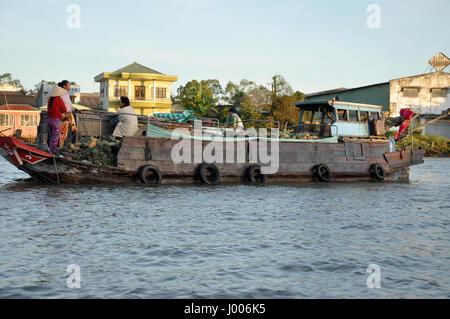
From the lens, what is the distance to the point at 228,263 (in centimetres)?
654

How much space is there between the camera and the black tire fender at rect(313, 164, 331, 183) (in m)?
17.2

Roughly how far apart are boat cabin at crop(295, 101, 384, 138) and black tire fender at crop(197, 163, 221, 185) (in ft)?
15.0

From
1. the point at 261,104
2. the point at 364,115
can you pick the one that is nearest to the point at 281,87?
the point at 261,104

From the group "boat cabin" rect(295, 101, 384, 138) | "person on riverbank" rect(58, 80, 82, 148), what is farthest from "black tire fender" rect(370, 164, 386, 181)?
"person on riverbank" rect(58, 80, 82, 148)

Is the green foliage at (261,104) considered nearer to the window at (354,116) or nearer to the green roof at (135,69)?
the green roof at (135,69)

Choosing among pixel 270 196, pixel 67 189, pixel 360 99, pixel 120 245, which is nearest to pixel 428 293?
pixel 120 245

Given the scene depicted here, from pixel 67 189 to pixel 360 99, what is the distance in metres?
36.5

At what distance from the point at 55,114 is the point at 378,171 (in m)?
12.2

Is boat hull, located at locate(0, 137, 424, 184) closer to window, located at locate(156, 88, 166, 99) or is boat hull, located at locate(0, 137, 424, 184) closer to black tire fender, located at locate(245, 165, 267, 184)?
black tire fender, located at locate(245, 165, 267, 184)

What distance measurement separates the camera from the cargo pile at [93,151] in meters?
13.4

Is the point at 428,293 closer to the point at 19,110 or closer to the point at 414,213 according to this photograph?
the point at 414,213

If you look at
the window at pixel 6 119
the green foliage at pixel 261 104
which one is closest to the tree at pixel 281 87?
the green foliage at pixel 261 104

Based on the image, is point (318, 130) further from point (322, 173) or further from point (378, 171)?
point (378, 171)
